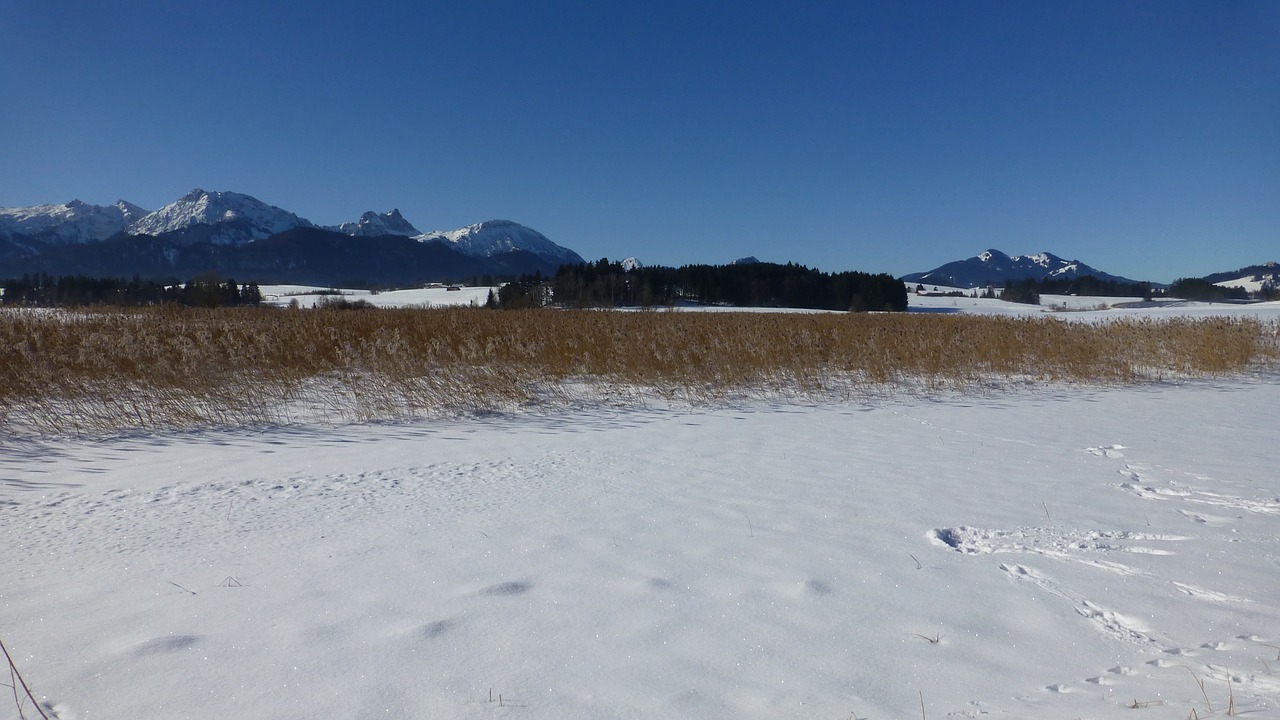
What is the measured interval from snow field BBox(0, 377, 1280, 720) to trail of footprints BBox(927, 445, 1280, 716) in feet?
0.05

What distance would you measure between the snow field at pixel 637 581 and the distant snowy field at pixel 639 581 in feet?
0.05

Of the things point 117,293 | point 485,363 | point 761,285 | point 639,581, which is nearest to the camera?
point 639,581

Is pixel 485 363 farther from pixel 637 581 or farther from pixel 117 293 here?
pixel 117 293

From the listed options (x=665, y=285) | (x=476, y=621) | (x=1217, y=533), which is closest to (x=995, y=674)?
(x=476, y=621)

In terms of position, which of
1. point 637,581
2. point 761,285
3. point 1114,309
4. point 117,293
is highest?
point 761,285

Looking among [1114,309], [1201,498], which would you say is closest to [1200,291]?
[1114,309]

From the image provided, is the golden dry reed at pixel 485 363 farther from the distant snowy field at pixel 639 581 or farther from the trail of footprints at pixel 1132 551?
the trail of footprints at pixel 1132 551

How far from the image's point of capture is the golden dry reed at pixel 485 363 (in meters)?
6.83

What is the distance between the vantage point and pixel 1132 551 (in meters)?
3.18

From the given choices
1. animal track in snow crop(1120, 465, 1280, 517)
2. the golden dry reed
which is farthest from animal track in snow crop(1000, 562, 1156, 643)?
the golden dry reed

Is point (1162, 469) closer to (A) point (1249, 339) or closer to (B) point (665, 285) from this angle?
(A) point (1249, 339)

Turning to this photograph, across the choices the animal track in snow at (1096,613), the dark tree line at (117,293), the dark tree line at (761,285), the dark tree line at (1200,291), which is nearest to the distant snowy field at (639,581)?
the animal track in snow at (1096,613)

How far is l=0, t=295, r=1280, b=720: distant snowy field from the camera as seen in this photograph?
1979 millimetres

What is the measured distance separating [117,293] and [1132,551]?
3861cm
